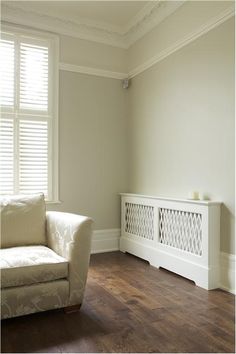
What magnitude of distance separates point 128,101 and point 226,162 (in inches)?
78.6

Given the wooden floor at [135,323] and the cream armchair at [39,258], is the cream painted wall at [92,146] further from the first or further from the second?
the wooden floor at [135,323]

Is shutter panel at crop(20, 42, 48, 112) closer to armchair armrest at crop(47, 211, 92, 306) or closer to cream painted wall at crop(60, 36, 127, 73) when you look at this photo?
cream painted wall at crop(60, 36, 127, 73)

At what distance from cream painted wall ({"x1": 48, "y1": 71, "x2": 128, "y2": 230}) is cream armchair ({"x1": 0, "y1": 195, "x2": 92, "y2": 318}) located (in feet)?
3.65

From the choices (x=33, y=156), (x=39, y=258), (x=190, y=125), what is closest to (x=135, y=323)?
(x=39, y=258)

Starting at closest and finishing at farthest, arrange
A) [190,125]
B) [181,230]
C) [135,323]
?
[135,323]
[181,230]
[190,125]

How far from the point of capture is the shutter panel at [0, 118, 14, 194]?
344 cm

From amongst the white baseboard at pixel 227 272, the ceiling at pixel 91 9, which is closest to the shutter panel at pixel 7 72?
the ceiling at pixel 91 9

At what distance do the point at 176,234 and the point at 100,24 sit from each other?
2772 millimetres

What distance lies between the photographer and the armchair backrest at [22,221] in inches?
98.1

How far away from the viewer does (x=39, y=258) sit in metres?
2.14

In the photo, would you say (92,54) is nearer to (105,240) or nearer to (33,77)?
(33,77)

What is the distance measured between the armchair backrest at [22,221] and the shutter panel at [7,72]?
1377 millimetres

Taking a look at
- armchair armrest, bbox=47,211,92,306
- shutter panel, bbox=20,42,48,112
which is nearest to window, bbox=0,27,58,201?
shutter panel, bbox=20,42,48,112

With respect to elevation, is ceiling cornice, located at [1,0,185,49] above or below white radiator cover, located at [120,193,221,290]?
above
